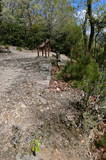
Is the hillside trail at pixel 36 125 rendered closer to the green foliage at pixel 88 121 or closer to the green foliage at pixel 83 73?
the green foliage at pixel 88 121

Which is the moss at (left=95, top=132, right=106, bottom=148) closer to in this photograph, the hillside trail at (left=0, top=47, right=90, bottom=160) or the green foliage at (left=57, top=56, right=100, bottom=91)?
the hillside trail at (left=0, top=47, right=90, bottom=160)

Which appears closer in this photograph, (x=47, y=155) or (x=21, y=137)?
(x=47, y=155)

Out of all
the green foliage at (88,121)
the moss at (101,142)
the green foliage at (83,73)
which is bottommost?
the moss at (101,142)

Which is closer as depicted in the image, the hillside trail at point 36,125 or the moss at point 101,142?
the hillside trail at point 36,125

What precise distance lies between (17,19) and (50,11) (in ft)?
9.99

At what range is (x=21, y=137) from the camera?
2.63 meters

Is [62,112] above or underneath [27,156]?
above

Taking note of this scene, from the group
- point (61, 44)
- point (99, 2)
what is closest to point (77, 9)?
point (99, 2)

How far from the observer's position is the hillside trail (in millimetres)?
2496

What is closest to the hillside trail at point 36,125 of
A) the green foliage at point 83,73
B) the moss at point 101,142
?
the moss at point 101,142

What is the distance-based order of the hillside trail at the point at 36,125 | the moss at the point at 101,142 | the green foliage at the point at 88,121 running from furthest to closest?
the green foliage at the point at 88,121
the moss at the point at 101,142
the hillside trail at the point at 36,125

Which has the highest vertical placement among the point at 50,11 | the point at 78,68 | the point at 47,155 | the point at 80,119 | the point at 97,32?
the point at 50,11

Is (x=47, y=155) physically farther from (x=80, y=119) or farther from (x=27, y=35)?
(x=27, y=35)

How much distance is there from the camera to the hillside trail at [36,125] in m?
2.50
